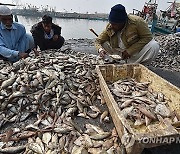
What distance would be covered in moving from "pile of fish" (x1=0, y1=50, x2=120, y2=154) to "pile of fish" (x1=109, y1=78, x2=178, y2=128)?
332mm

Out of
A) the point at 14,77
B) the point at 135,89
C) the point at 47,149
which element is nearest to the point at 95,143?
the point at 47,149

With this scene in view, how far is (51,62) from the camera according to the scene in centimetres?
435

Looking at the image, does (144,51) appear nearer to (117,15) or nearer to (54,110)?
(117,15)

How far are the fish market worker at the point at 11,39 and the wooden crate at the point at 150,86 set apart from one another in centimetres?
237

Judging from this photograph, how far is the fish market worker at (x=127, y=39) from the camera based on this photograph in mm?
4386

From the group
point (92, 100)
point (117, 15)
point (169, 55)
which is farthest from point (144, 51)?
point (169, 55)

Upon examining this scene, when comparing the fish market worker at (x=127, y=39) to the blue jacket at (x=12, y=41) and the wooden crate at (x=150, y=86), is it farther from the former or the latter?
the blue jacket at (x=12, y=41)

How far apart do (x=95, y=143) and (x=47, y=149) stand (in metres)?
0.63

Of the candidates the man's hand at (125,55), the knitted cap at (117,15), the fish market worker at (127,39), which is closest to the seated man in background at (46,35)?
the fish market worker at (127,39)

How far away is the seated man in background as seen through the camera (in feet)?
18.9

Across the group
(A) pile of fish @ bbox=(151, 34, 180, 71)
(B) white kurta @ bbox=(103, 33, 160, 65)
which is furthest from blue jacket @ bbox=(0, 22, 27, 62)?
(A) pile of fish @ bbox=(151, 34, 180, 71)

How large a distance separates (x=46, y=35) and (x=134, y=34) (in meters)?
2.60

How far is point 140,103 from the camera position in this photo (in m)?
3.05

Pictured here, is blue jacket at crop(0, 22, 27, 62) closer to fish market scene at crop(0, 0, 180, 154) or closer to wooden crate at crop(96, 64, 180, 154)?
fish market scene at crop(0, 0, 180, 154)
